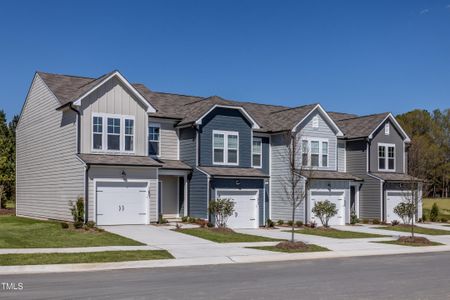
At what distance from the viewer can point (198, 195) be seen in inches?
1284

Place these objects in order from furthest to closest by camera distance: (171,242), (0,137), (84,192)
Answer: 1. (0,137)
2. (84,192)
3. (171,242)

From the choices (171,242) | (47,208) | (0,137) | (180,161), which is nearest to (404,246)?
(171,242)

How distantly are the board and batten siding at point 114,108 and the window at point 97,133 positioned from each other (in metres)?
0.23

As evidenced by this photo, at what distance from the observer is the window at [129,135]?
99.5 ft

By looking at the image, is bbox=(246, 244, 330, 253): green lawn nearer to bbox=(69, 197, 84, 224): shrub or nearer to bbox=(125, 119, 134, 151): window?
bbox=(69, 197, 84, 224): shrub

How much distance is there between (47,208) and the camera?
3253cm

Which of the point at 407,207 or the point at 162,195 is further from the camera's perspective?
the point at 407,207

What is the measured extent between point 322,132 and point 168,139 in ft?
34.3

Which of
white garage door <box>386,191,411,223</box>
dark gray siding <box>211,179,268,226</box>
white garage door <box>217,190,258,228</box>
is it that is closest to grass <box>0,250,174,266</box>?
dark gray siding <box>211,179,268,226</box>

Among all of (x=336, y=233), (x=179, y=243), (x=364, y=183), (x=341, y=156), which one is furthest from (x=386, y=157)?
(x=179, y=243)

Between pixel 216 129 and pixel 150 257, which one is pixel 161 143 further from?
pixel 150 257

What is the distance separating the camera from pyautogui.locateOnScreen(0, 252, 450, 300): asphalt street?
1213 centimetres

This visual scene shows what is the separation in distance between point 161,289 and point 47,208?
21534 millimetres

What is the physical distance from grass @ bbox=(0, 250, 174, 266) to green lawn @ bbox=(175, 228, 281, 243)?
5.67 m
